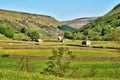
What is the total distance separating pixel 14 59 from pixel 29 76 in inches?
2161

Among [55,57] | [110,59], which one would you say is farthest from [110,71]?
[110,59]

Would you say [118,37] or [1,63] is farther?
[1,63]

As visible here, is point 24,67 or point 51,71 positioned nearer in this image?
point 51,71

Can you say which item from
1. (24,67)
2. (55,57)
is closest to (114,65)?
(55,57)

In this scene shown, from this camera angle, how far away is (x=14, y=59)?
283ft

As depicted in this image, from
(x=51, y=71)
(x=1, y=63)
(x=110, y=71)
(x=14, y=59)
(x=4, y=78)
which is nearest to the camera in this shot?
(x=4, y=78)

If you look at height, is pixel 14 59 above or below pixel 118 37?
below

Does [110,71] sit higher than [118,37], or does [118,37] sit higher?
[118,37]

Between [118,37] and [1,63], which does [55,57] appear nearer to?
[118,37]

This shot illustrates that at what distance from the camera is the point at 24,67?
59562 millimetres

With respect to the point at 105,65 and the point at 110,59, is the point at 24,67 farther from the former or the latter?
the point at 110,59

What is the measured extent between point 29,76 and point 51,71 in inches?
766

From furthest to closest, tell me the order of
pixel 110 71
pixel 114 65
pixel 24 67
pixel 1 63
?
pixel 1 63 < pixel 114 65 < pixel 110 71 < pixel 24 67

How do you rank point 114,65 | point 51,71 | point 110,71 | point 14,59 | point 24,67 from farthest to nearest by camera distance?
1. point 14,59
2. point 114,65
3. point 110,71
4. point 24,67
5. point 51,71
